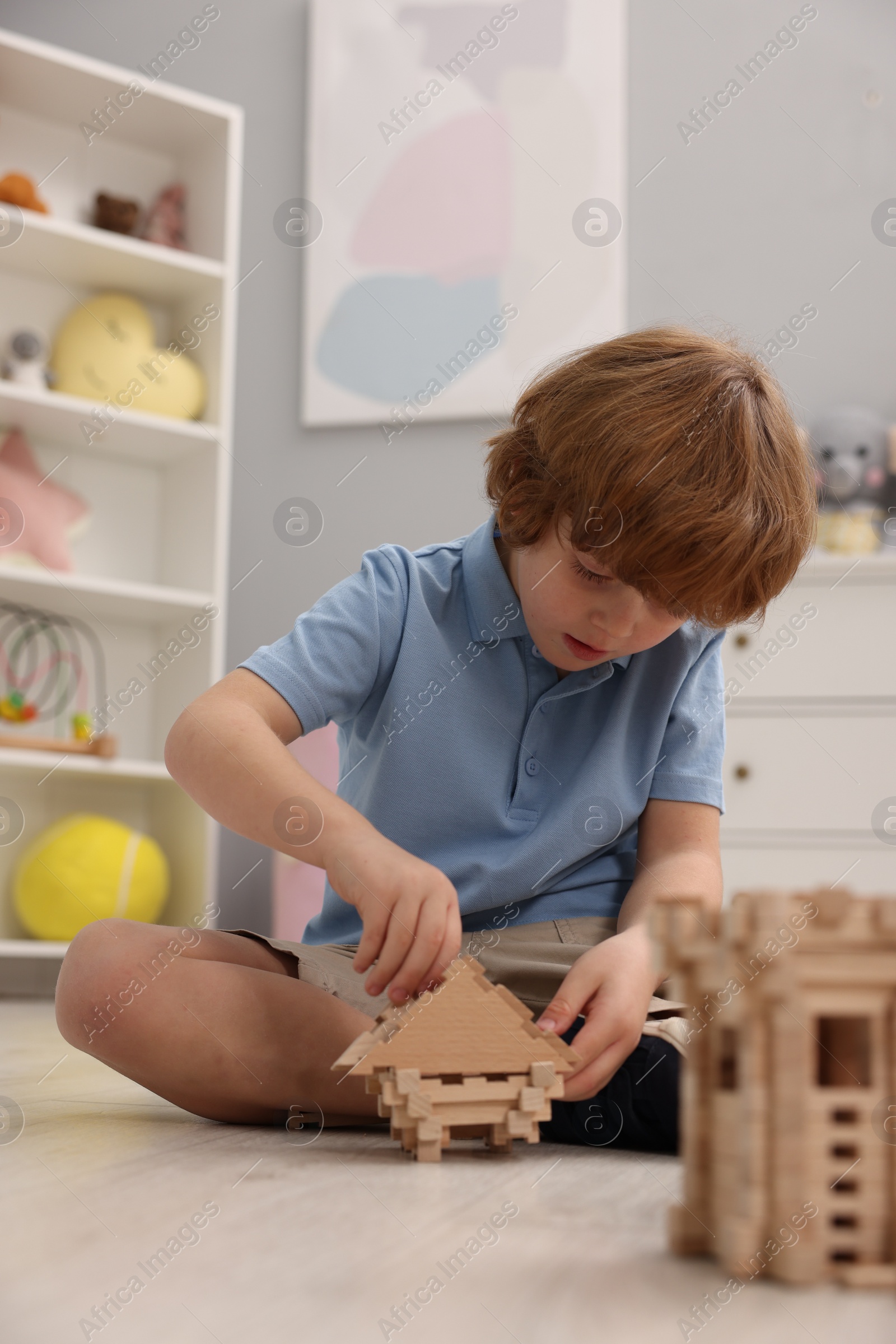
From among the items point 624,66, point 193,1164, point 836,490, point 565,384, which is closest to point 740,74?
point 624,66

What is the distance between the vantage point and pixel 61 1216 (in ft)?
1.60

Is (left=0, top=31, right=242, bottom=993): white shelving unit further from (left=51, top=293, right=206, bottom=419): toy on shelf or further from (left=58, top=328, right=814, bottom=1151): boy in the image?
(left=58, top=328, right=814, bottom=1151): boy

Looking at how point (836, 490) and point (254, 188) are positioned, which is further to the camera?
point (254, 188)

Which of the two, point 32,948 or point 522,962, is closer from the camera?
point 522,962

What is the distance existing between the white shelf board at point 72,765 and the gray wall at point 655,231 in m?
0.34

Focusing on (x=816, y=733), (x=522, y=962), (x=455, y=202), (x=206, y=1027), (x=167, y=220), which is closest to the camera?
(x=206, y=1027)

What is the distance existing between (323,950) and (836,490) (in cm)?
137

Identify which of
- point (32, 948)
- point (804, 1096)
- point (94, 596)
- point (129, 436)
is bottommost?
point (32, 948)

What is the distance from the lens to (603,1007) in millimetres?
704

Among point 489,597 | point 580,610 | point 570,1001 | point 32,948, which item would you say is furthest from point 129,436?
point 570,1001

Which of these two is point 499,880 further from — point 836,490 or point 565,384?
point 836,490

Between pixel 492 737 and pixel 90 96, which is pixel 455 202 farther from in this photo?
pixel 492 737

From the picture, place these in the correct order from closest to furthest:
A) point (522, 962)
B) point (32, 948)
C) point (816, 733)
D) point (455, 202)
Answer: point (522, 962), point (816, 733), point (32, 948), point (455, 202)

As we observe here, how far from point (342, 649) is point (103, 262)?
1550 millimetres
